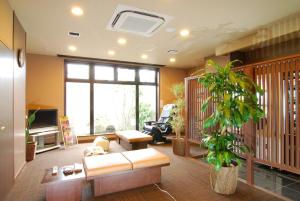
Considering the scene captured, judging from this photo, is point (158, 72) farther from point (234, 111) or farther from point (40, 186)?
point (40, 186)

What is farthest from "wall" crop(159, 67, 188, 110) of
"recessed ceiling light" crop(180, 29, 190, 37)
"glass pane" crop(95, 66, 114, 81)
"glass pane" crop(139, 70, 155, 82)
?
"recessed ceiling light" crop(180, 29, 190, 37)

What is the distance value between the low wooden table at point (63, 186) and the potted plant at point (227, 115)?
72.3 inches

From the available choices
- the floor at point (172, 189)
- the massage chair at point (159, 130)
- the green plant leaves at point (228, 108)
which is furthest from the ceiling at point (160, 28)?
the floor at point (172, 189)

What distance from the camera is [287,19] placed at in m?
3.20

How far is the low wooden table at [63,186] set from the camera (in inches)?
87.2

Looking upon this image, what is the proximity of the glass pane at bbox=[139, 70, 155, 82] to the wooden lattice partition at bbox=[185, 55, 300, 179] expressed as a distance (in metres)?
4.25

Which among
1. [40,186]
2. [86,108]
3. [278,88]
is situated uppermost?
[278,88]

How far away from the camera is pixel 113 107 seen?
260 inches

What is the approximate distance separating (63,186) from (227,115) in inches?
90.9

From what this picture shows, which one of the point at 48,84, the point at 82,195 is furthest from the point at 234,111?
the point at 48,84

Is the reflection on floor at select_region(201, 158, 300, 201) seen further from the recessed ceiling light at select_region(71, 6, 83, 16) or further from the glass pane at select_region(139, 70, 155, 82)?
the glass pane at select_region(139, 70, 155, 82)

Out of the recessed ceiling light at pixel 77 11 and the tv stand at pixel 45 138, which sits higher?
the recessed ceiling light at pixel 77 11

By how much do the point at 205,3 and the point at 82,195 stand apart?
3.30 metres

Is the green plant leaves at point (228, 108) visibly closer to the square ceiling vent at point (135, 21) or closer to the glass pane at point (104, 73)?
the square ceiling vent at point (135, 21)
